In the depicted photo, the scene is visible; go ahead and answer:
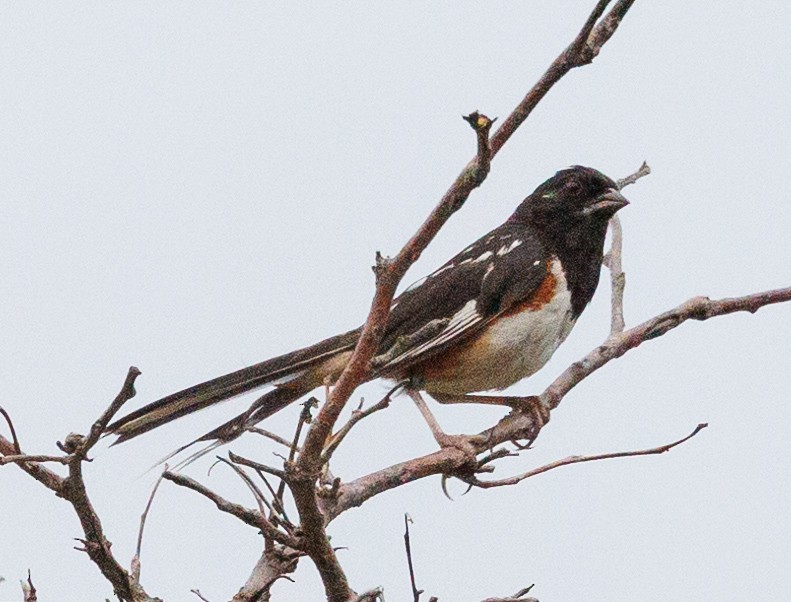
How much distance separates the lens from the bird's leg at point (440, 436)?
15.5 ft

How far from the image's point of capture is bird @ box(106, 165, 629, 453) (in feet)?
17.9

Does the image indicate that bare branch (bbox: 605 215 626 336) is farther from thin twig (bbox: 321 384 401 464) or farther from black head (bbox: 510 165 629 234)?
thin twig (bbox: 321 384 401 464)

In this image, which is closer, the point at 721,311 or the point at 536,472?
the point at 536,472

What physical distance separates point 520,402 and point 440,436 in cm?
47

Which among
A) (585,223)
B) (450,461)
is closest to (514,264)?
(585,223)

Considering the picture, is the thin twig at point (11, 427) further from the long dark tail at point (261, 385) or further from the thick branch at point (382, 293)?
the long dark tail at point (261, 385)

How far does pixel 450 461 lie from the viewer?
165 inches

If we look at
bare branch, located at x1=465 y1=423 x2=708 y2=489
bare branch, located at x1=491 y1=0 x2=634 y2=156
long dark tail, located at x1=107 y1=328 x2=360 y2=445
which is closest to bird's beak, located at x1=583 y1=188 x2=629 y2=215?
long dark tail, located at x1=107 y1=328 x2=360 y2=445

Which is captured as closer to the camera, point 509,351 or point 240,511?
point 240,511

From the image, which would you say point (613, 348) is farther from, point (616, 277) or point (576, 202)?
point (576, 202)

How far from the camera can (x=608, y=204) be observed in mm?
6398

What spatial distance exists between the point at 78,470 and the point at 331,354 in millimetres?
2592

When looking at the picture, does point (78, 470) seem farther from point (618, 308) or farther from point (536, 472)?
point (618, 308)

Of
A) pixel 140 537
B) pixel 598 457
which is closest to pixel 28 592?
pixel 140 537
